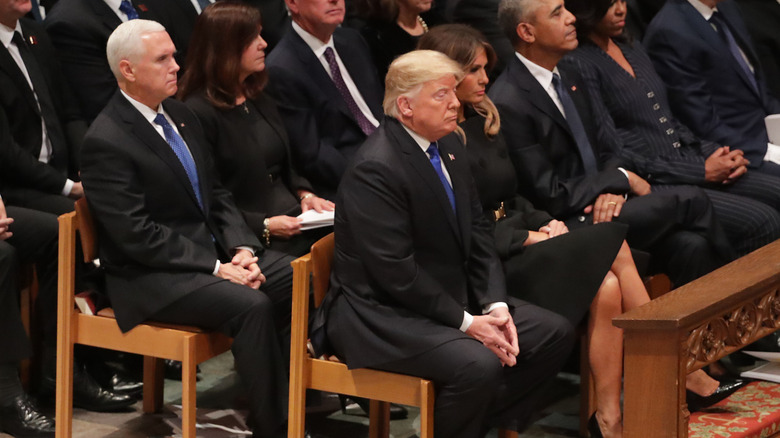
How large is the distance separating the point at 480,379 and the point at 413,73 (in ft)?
2.94

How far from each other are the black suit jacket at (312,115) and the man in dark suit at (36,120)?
79cm

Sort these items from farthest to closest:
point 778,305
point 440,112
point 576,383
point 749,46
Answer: point 749,46 < point 576,383 < point 440,112 < point 778,305

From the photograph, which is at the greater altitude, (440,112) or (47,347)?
(440,112)

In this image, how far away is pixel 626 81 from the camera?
4719 millimetres

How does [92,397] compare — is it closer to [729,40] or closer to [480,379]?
[480,379]

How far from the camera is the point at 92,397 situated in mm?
4121

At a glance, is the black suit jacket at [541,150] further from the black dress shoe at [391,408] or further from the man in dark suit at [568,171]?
the black dress shoe at [391,408]

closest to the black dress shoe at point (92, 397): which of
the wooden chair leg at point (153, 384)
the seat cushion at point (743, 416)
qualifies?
the wooden chair leg at point (153, 384)

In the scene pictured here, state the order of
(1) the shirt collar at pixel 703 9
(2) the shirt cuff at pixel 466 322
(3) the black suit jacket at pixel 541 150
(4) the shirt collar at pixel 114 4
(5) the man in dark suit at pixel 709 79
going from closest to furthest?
(2) the shirt cuff at pixel 466 322 → (3) the black suit jacket at pixel 541 150 → (4) the shirt collar at pixel 114 4 → (5) the man in dark suit at pixel 709 79 → (1) the shirt collar at pixel 703 9

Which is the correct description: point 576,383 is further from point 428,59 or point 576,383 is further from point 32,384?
point 32,384

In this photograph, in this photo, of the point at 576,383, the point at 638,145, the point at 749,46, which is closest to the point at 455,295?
the point at 576,383

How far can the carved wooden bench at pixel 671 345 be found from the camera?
276cm

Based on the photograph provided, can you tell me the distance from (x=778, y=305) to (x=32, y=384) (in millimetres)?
2588

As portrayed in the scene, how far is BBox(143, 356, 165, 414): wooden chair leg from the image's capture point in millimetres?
4082
